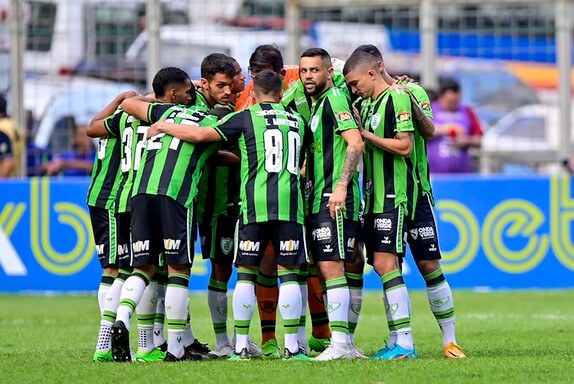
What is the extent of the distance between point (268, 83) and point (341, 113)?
58 cm

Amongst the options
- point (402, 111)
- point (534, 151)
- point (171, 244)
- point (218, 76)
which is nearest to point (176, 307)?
point (171, 244)

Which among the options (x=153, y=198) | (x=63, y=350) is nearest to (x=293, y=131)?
(x=153, y=198)

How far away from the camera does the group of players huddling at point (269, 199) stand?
959 cm

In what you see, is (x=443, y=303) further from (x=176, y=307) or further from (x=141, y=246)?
(x=141, y=246)

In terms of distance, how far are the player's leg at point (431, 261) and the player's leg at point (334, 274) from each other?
2.03ft

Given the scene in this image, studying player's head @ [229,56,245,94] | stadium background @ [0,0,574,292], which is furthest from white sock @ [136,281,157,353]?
stadium background @ [0,0,574,292]

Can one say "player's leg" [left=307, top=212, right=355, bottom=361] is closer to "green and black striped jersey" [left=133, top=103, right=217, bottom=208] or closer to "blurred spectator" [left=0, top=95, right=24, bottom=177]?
"green and black striped jersey" [left=133, top=103, right=217, bottom=208]

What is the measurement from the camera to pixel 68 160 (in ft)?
59.8

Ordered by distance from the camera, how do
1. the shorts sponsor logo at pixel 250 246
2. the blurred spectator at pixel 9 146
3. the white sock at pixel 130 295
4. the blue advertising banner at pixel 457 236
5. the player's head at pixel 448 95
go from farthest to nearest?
the player's head at pixel 448 95 < the blurred spectator at pixel 9 146 < the blue advertising banner at pixel 457 236 < the shorts sponsor logo at pixel 250 246 < the white sock at pixel 130 295

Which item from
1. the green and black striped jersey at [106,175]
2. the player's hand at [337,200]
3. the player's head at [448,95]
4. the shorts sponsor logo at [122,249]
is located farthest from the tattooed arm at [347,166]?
the player's head at [448,95]

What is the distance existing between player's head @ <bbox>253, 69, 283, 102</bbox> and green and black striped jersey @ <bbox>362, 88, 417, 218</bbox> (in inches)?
30.2

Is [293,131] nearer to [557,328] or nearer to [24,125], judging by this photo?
[557,328]

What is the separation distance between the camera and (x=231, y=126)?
9648mm

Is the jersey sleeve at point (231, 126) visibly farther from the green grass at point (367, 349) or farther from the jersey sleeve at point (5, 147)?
the jersey sleeve at point (5, 147)
